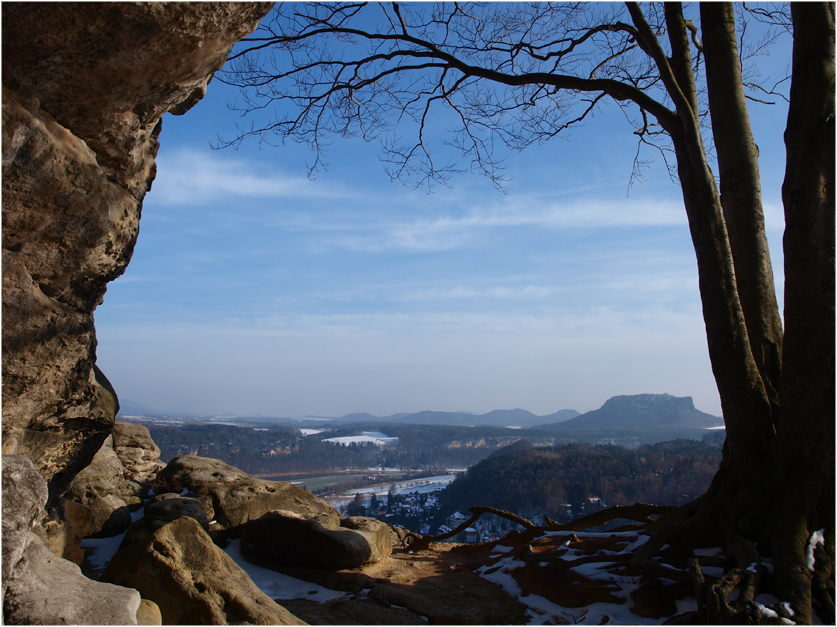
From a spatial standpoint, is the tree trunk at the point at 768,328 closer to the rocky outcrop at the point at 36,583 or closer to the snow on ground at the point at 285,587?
the snow on ground at the point at 285,587

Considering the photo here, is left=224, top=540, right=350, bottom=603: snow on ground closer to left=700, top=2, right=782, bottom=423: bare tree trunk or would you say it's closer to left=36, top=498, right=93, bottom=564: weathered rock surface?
left=36, top=498, right=93, bottom=564: weathered rock surface

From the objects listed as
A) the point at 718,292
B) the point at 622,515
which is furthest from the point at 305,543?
the point at 718,292

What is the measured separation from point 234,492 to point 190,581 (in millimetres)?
3334

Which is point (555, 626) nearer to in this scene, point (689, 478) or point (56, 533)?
point (56, 533)

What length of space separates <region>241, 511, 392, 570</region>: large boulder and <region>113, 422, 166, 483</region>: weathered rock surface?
3.37 metres

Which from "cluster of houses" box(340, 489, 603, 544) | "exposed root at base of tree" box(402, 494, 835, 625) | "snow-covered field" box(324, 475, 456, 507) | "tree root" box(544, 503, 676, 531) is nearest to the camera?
"exposed root at base of tree" box(402, 494, 835, 625)

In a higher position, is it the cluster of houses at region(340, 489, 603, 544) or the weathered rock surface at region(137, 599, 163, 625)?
the weathered rock surface at region(137, 599, 163, 625)

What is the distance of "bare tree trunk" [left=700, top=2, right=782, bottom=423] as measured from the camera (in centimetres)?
488

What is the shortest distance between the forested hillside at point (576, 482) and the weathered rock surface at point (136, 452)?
7.88 m

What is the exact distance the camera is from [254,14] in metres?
3.21

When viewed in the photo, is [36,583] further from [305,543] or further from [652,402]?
[652,402]

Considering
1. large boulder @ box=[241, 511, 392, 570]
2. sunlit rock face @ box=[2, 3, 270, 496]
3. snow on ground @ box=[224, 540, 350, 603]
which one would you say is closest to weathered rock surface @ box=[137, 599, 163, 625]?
sunlit rock face @ box=[2, 3, 270, 496]

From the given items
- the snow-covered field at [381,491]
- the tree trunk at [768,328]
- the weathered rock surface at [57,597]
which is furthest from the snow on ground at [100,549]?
the snow-covered field at [381,491]

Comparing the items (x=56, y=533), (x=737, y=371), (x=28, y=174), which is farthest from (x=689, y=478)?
(x=28, y=174)
